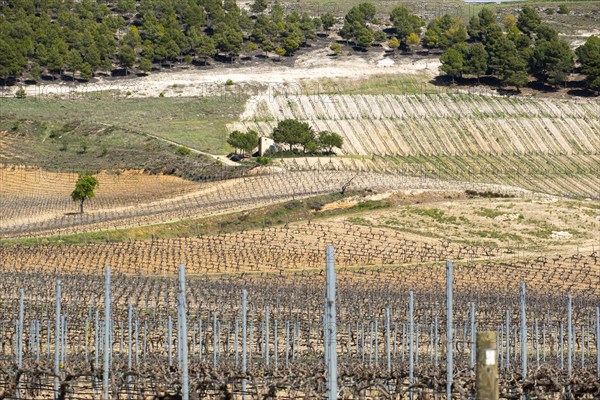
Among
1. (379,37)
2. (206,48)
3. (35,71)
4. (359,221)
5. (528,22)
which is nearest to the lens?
(359,221)

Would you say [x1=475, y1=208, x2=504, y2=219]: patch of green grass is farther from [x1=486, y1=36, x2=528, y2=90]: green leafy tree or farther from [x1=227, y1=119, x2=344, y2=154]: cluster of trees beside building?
[x1=486, y1=36, x2=528, y2=90]: green leafy tree

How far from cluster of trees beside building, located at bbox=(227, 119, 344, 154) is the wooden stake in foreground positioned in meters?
110

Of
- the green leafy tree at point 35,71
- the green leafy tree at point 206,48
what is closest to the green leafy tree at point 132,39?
the green leafy tree at point 206,48

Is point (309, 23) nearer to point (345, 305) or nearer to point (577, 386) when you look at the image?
point (345, 305)

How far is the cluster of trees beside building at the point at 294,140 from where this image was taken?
12850 cm

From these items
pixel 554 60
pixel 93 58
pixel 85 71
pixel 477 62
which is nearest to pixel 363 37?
pixel 477 62

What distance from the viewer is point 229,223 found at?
316ft

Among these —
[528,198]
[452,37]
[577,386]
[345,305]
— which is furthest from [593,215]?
[452,37]

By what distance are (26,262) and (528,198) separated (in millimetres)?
42114

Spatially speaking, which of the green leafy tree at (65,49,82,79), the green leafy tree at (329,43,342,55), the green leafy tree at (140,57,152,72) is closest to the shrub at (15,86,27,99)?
the green leafy tree at (65,49,82,79)

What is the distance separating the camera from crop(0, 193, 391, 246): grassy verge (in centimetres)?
8956

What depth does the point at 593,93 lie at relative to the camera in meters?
168

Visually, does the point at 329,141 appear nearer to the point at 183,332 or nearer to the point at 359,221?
the point at 359,221

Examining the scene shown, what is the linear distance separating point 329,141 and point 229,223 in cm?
3668
